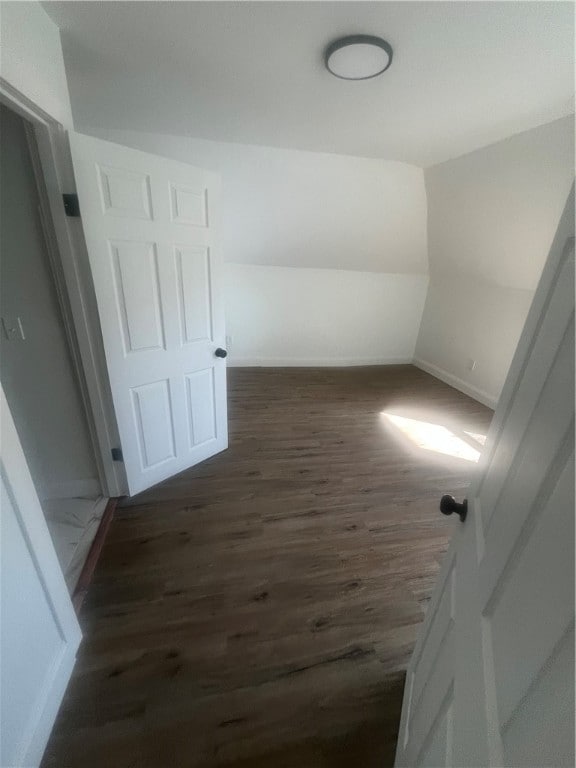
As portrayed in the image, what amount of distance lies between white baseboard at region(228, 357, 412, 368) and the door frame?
256cm

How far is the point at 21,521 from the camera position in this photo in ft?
3.36

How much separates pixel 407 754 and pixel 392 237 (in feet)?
13.7

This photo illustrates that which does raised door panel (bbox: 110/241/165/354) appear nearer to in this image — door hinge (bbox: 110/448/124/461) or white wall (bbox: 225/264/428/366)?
door hinge (bbox: 110/448/124/461)

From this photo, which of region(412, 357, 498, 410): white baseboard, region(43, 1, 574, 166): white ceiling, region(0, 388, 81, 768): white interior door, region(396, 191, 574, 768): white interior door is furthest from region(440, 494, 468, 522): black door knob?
region(412, 357, 498, 410): white baseboard

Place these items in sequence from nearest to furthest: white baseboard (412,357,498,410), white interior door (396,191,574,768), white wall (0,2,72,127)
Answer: white interior door (396,191,574,768), white wall (0,2,72,127), white baseboard (412,357,498,410)

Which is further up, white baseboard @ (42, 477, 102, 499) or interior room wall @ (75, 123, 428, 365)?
interior room wall @ (75, 123, 428, 365)

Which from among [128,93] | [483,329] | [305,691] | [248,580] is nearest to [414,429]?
[483,329]

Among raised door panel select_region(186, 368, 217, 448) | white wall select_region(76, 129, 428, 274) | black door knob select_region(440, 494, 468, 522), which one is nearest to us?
black door knob select_region(440, 494, 468, 522)

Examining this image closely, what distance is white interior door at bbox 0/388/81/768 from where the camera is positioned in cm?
96

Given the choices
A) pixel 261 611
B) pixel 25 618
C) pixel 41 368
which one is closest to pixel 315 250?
pixel 41 368

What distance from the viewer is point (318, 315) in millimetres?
4531

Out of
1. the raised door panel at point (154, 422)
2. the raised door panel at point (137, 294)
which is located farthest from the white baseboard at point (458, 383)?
the raised door panel at point (137, 294)

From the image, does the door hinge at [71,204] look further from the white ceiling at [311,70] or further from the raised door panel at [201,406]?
the raised door panel at [201,406]

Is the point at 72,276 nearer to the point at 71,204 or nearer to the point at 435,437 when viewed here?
the point at 71,204
